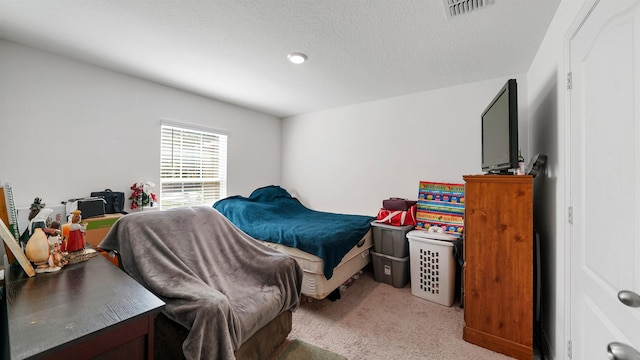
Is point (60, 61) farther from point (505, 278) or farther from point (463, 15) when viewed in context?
point (505, 278)

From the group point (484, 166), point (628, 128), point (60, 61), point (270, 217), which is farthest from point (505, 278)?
point (60, 61)

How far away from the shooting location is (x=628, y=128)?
0.85 metres

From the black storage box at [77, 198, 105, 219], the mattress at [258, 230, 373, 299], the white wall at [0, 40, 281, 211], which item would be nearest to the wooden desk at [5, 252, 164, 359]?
the black storage box at [77, 198, 105, 219]

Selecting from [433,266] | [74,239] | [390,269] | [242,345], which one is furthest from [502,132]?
[74,239]

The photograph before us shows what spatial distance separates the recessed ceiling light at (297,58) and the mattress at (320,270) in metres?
1.84

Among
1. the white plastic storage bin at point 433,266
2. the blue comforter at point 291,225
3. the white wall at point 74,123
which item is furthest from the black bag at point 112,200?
the white plastic storage bin at point 433,266

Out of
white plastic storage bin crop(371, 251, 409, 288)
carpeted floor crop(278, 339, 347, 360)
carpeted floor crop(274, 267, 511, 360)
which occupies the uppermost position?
white plastic storage bin crop(371, 251, 409, 288)

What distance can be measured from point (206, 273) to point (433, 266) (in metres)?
2.13

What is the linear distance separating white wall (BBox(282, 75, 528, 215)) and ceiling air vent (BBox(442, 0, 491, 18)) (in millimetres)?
1505

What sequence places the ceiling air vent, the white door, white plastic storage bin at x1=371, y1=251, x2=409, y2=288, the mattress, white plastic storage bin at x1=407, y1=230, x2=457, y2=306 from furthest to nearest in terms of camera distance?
white plastic storage bin at x1=371, y1=251, x2=409, y2=288 < white plastic storage bin at x1=407, y1=230, x2=457, y2=306 < the mattress < the ceiling air vent < the white door

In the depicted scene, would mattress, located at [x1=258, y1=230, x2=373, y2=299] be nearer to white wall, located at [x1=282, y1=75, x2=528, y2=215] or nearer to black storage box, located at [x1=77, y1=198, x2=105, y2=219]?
white wall, located at [x1=282, y1=75, x2=528, y2=215]

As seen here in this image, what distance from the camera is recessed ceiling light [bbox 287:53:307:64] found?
88.9 inches

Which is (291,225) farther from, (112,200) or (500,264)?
(500,264)

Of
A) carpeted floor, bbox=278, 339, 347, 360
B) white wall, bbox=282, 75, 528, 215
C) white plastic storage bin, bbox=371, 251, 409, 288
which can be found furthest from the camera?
white wall, bbox=282, 75, 528, 215
